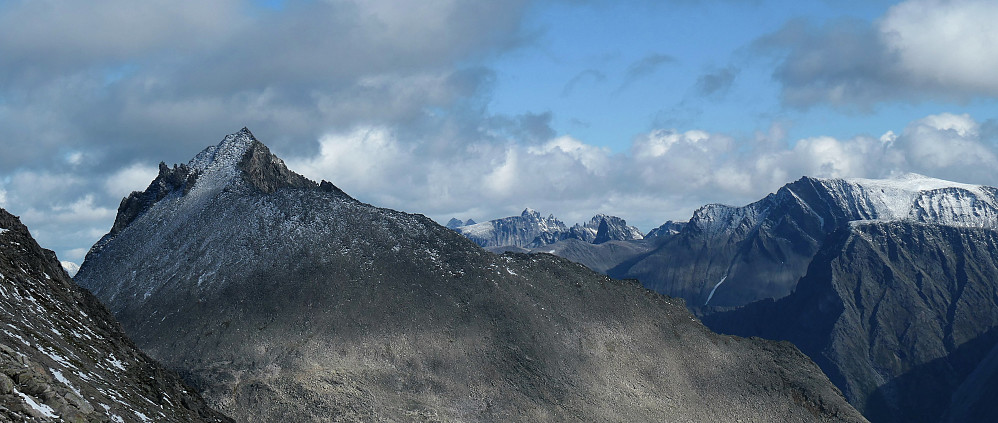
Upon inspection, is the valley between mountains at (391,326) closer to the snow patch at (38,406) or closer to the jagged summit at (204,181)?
the jagged summit at (204,181)

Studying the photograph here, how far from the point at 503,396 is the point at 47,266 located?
80.6m

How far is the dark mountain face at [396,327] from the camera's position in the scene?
129000 mm

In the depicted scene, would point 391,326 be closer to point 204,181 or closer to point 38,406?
point 204,181

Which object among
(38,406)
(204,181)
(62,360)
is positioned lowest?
(38,406)

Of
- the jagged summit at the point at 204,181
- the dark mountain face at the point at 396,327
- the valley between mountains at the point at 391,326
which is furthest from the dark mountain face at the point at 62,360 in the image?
the jagged summit at the point at 204,181

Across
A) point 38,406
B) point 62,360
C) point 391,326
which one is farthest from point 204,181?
point 38,406

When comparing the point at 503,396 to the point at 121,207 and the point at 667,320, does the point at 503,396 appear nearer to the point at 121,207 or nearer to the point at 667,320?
the point at 667,320

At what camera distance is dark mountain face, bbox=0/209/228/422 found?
34.9m

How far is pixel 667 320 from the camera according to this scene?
540 feet

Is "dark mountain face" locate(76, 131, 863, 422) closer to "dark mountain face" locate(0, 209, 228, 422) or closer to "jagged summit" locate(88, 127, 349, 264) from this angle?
"jagged summit" locate(88, 127, 349, 264)

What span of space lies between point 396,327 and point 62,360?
98.2 metres

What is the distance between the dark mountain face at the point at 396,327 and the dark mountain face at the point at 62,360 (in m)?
60.3

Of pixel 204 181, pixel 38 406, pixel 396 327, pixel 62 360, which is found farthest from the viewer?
pixel 204 181

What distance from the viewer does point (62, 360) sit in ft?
144
